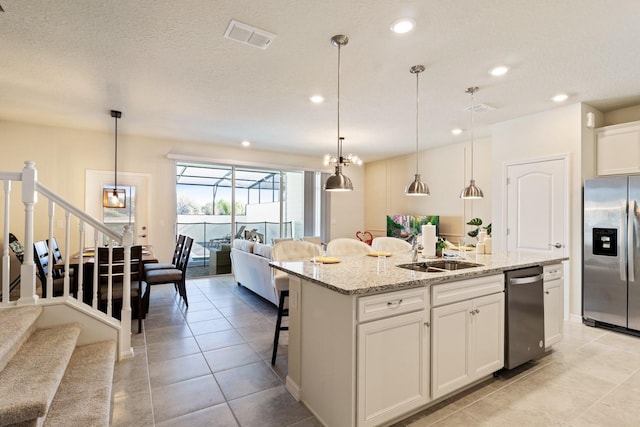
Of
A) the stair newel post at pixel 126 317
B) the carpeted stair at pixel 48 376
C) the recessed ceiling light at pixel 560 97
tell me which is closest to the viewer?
the carpeted stair at pixel 48 376

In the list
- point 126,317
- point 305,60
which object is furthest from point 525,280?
point 126,317

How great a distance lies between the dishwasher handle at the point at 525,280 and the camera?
260 cm

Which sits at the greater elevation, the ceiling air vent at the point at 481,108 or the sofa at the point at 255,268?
the ceiling air vent at the point at 481,108

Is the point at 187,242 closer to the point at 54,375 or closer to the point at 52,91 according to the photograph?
the point at 52,91

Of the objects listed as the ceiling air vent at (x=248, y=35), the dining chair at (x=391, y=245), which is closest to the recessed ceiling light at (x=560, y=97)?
the dining chair at (x=391, y=245)

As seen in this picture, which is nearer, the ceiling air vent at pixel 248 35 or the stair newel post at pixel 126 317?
the ceiling air vent at pixel 248 35

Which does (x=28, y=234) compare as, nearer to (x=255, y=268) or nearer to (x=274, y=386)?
(x=274, y=386)

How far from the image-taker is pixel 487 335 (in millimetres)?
2449

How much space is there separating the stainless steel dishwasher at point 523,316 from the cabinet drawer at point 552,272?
161mm

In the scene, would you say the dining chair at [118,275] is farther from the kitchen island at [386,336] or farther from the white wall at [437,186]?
the white wall at [437,186]

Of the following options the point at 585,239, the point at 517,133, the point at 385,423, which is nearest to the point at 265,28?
the point at 385,423

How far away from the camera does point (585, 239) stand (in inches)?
153

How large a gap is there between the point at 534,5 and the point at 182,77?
3.15 metres

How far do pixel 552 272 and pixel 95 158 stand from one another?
6821 mm
